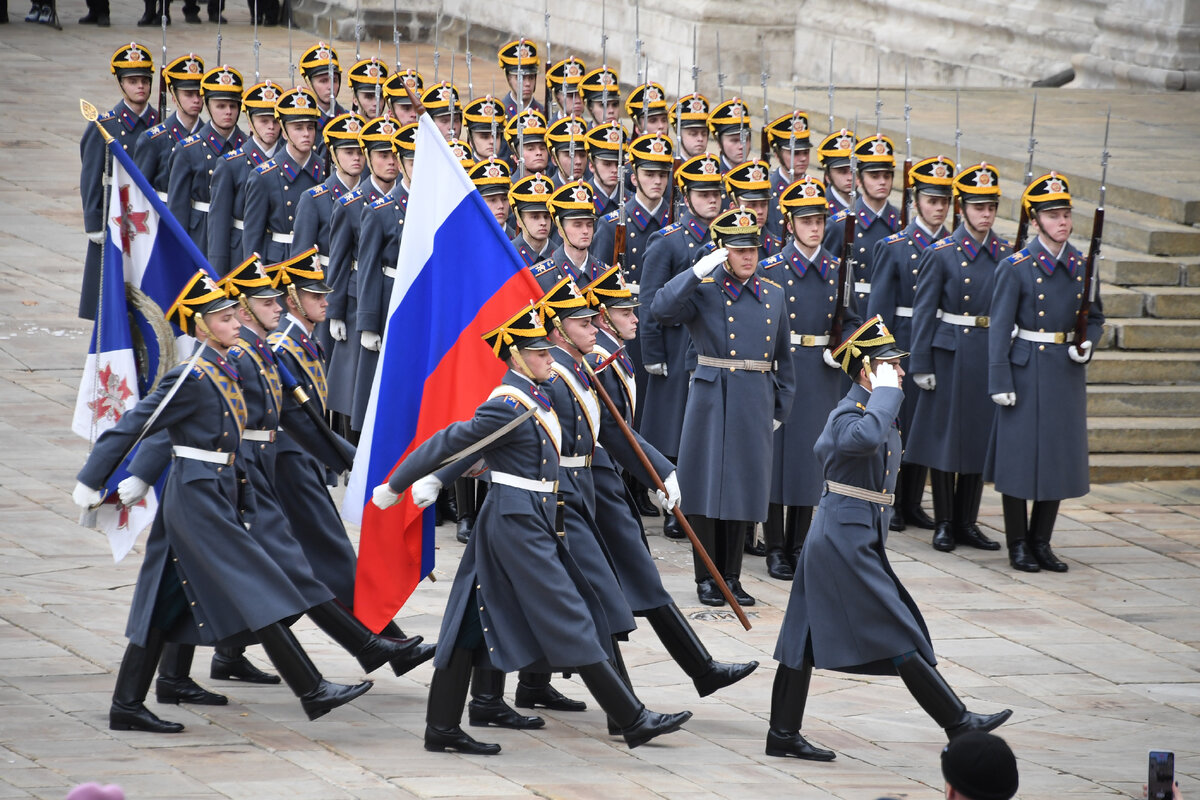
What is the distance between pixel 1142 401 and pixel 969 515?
2.38m

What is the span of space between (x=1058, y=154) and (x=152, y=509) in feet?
30.6

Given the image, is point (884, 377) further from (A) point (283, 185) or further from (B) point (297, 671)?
(A) point (283, 185)

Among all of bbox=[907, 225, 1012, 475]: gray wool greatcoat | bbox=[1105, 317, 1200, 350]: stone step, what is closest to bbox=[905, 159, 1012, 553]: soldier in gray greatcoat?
bbox=[907, 225, 1012, 475]: gray wool greatcoat

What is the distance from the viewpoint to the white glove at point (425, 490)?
23.2ft

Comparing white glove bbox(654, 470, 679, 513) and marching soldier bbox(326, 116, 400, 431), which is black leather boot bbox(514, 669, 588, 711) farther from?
marching soldier bbox(326, 116, 400, 431)

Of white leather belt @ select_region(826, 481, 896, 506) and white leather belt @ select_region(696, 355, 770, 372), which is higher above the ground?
white leather belt @ select_region(826, 481, 896, 506)

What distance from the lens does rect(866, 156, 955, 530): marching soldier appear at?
35.7ft

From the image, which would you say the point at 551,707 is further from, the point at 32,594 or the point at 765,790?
the point at 32,594

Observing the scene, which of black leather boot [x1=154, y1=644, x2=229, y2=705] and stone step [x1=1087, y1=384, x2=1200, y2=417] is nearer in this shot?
black leather boot [x1=154, y1=644, x2=229, y2=705]

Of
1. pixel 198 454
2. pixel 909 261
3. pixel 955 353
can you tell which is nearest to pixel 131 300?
pixel 198 454

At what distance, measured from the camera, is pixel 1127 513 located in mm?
11594

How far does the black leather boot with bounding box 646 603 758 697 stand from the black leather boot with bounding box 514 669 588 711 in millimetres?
461

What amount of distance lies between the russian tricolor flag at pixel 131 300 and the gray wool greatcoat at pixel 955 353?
14.1ft

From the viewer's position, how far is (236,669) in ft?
26.3
